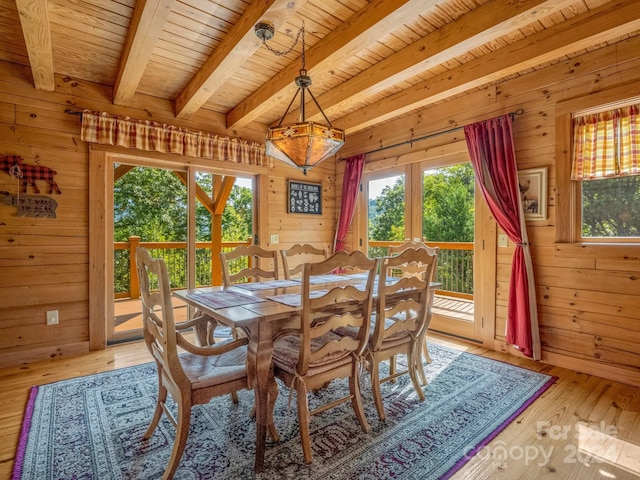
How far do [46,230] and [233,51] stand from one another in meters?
2.38

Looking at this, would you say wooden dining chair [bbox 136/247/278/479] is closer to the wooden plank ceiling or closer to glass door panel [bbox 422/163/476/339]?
the wooden plank ceiling

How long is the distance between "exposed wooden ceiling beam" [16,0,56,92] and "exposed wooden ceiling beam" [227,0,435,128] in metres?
1.68

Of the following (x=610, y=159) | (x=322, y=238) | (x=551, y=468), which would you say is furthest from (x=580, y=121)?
(x=322, y=238)

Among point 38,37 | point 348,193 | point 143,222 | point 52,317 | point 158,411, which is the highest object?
point 38,37

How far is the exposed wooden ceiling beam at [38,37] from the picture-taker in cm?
188

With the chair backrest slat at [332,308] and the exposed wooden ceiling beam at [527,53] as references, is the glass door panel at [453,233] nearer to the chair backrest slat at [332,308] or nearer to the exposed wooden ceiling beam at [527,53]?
the exposed wooden ceiling beam at [527,53]

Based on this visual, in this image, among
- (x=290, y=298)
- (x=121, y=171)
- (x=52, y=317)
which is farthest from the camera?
(x=121, y=171)

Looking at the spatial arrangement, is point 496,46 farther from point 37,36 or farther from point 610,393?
point 37,36

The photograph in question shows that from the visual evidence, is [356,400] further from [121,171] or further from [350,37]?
[121,171]

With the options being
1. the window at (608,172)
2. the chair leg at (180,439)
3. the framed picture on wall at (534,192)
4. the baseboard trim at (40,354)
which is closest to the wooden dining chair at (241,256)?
the chair leg at (180,439)

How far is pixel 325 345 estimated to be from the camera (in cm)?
175

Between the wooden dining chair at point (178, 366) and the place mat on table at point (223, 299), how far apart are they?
255mm

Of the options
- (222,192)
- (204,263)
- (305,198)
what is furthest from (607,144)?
(204,263)

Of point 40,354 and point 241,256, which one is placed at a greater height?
point 241,256
